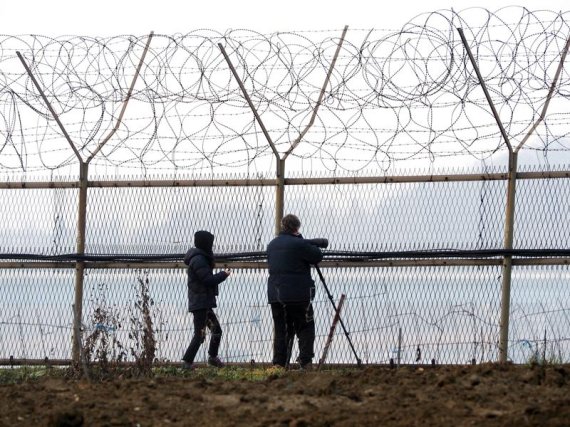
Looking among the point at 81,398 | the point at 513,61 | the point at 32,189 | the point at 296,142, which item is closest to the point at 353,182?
the point at 296,142

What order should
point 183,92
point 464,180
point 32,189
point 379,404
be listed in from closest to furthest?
1. point 379,404
2. point 464,180
3. point 183,92
4. point 32,189

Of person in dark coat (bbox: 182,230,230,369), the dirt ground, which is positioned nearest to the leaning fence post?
person in dark coat (bbox: 182,230,230,369)

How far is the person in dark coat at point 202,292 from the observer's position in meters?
12.2

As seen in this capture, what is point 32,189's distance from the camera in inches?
541

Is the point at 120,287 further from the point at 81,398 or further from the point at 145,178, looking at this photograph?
the point at 81,398

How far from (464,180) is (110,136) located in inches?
148

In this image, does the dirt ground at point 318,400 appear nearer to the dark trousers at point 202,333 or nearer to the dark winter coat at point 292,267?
the dark winter coat at point 292,267

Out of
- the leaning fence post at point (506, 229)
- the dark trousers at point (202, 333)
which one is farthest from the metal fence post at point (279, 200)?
the leaning fence post at point (506, 229)

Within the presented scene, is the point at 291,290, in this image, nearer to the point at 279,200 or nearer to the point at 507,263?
the point at 279,200

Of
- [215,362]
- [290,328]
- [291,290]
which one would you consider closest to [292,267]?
[291,290]

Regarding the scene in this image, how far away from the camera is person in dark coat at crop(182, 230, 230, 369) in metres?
12.2

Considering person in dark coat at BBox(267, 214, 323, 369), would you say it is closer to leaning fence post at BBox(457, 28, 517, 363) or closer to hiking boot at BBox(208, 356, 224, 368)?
hiking boot at BBox(208, 356, 224, 368)

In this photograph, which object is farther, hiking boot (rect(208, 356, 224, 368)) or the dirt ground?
hiking boot (rect(208, 356, 224, 368))

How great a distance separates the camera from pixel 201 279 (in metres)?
12.2
